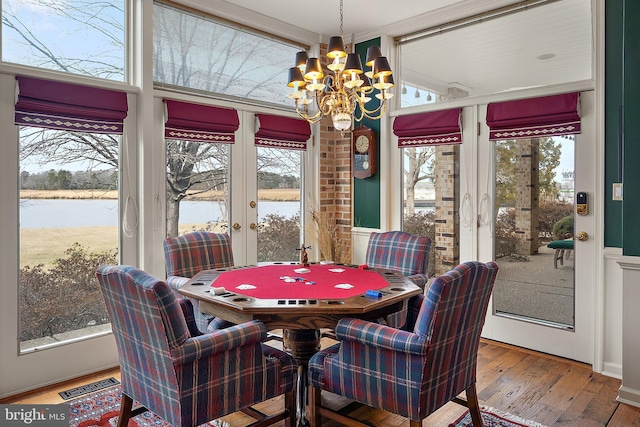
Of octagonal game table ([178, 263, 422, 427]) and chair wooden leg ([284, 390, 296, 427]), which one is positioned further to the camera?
chair wooden leg ([284, 390, 296, 427])

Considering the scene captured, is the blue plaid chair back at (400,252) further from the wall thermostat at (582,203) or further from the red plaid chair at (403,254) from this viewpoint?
the wall thermostat at (582,203)

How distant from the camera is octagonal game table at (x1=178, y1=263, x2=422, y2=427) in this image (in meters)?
2.15

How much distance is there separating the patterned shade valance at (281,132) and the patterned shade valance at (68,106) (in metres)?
1.27

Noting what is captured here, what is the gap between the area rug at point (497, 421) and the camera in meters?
2.52

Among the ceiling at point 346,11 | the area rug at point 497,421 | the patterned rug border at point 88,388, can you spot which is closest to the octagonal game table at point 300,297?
the area rug at point 497,421

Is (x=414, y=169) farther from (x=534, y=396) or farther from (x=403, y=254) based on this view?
(x=534, y=396)

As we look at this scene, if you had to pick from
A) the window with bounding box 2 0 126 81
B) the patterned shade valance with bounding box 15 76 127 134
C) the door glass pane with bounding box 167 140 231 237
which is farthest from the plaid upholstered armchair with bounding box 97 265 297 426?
the window with bounding box 2 0 126 81

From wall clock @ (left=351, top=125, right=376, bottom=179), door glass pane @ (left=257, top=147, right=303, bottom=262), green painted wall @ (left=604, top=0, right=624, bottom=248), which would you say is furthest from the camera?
wall clock @ (left=351, top=125, right=376, bottom=179)

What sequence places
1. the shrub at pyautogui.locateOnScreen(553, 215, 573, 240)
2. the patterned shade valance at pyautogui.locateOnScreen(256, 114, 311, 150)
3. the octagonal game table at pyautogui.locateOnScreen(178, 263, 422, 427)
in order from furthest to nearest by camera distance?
the patterned shade valance at pyautogui.locateOnScreen(256, 114, 311, 150) < the shrub at pyautogui.locateOnScreen(553, 215, 573, 240) < the octagonal game table at pyautogui.locateOnScreen(178, 263, 422, 427)

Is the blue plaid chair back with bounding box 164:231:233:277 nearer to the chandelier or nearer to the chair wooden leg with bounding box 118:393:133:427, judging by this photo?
the chair wooden leg with bounding box 118:393:133:427

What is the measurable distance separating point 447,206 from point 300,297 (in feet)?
7.50

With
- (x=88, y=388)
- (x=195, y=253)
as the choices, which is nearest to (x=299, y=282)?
(x=195, y=253)

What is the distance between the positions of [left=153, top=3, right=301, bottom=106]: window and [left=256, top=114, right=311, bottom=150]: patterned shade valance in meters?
0.24

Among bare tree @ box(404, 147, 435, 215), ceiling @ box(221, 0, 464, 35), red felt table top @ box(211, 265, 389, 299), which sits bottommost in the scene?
red felt table top @ box(211, 265, 389, 299)
